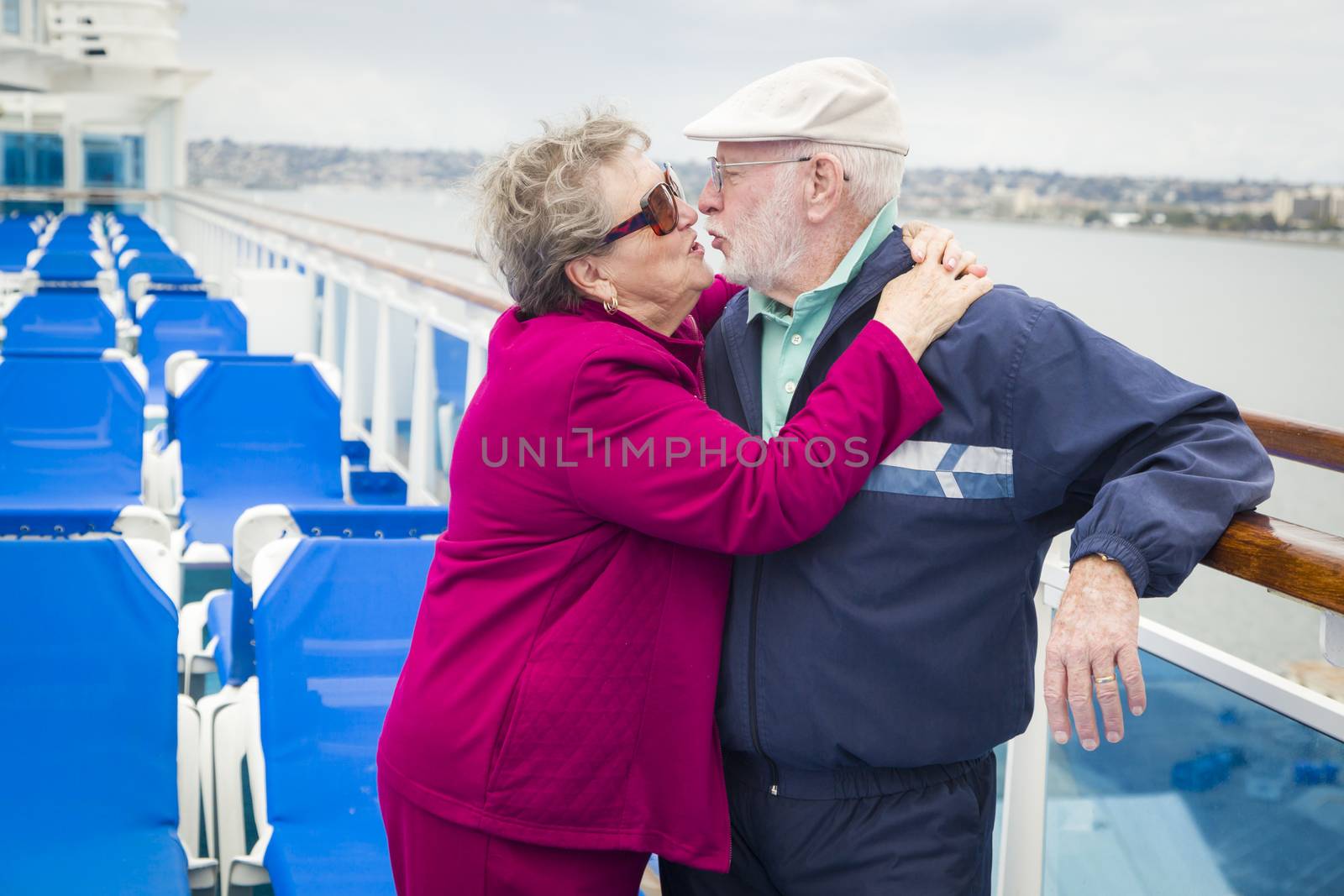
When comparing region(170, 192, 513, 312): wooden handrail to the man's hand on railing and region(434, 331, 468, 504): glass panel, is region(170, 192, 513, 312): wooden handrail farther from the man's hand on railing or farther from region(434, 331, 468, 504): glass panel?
the man's hand on railing

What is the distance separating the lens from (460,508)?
4.65ft

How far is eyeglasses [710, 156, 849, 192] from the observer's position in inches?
57.4

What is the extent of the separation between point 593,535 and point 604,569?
42 mm

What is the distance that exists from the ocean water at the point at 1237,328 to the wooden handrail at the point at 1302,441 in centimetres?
5

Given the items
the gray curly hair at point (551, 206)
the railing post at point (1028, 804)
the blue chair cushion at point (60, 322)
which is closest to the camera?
the gray curly hair at point (551, 206)

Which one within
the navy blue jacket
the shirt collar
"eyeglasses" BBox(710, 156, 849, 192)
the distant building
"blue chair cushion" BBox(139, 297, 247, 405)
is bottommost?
"blue chair cushion" BBox(139, 297, 247, 405)

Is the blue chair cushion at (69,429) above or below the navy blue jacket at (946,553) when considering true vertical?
below

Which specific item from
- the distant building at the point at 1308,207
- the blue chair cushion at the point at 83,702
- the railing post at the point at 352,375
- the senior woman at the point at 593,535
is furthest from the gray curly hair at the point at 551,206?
the railing post at the point at 352,375

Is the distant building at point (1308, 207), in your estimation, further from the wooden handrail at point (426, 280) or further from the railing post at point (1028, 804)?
the wooden handrail at point (426, 280)

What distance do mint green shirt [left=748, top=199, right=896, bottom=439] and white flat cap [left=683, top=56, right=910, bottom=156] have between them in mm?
111

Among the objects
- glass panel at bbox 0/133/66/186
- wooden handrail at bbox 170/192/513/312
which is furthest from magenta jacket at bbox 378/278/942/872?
glass panel at bbox 0/133/66/186

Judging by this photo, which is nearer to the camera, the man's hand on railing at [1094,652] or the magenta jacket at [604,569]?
the man's hand on railing at [1094,652]

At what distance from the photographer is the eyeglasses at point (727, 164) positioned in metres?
1.46

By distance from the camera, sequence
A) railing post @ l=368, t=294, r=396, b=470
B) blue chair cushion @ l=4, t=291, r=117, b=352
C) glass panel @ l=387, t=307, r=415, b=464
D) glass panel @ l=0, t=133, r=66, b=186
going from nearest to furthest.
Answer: glass panel @ l=387, t=307, r=415, b=464 → railing post @ l=368, t=294, r=396, b=470 → blue chair cushion @ l=4, t=291, r=117, b=352 → glass panel @ l=0, t=133, r=66, b=186
